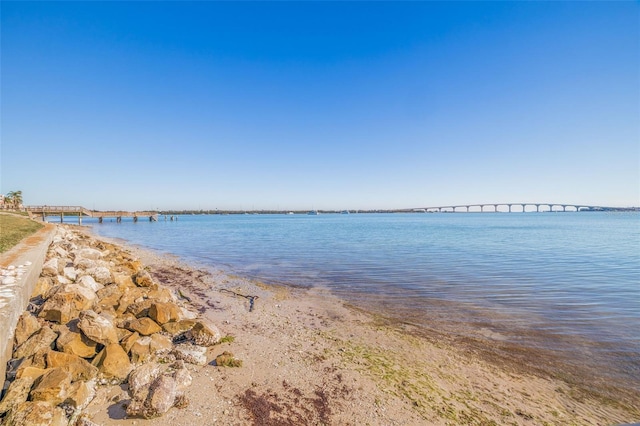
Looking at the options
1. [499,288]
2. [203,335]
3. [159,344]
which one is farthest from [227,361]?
[499,288]

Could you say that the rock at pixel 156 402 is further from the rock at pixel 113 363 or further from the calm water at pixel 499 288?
the calm water at pixel 499 288

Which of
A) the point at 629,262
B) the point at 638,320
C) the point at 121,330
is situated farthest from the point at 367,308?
the point at 629,262

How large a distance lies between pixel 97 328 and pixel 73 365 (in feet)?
3.14

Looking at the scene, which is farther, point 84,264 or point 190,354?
point 84,264

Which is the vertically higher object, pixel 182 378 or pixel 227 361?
pixel 182 378

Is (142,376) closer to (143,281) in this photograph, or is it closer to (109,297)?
(109,297)

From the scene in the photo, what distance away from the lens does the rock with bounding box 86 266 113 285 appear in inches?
421

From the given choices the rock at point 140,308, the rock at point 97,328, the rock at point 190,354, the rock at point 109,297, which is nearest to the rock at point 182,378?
the rock at point 190,354

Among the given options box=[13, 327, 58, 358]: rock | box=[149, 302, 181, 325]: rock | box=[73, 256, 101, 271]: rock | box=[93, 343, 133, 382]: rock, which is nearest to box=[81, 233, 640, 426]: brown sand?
box=[93, 343, 133, 382]: rock

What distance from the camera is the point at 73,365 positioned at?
17.5ft

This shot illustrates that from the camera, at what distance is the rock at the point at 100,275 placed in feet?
35.1

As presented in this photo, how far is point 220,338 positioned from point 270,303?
14.2ft

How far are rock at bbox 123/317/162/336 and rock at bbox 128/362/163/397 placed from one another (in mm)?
2053

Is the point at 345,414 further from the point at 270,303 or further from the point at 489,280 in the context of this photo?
the point at 489,280
